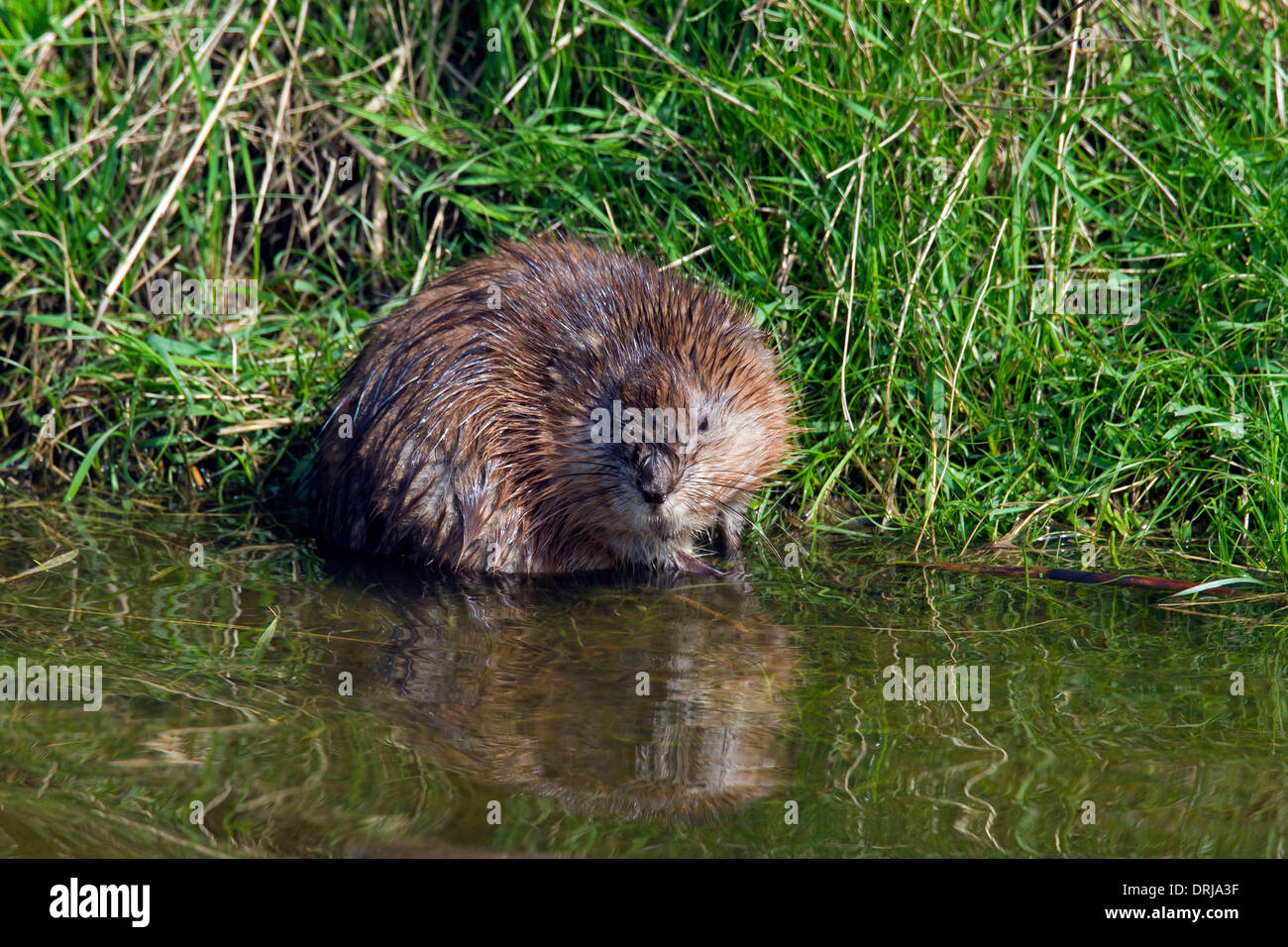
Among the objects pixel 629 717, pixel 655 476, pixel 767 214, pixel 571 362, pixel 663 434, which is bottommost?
pixel 629 717

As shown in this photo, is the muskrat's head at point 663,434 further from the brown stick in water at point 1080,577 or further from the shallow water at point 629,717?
the brown stick in water at point 1080,577

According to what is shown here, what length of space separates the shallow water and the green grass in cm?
58

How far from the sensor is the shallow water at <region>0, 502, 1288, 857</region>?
258 cm

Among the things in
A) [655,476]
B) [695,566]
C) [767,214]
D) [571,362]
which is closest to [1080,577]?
[695,566]

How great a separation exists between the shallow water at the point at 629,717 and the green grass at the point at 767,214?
578mm

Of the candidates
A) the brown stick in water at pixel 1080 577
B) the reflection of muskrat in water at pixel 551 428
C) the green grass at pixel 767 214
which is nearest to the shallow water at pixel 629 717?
the brown stick in water at pixel 1080 577

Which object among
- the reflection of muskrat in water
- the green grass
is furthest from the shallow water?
the green grass

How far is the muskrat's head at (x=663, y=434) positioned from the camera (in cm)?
414

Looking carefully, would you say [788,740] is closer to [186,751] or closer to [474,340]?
[186,751]

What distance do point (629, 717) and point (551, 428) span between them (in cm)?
141

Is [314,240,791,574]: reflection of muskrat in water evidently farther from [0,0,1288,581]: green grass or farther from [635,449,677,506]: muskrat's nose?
[0,0,1288,581]: green grass

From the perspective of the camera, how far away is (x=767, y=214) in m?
5.09

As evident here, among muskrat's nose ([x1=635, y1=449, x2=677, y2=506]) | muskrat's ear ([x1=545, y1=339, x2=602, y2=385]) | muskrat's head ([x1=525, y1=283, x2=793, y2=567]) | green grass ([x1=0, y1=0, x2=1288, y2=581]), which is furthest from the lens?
green grass ([x1=0, y1=0, x2=1288, y2=581])

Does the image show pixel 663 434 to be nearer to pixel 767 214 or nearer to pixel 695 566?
pixel 695 566
